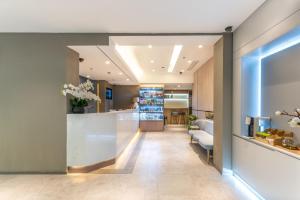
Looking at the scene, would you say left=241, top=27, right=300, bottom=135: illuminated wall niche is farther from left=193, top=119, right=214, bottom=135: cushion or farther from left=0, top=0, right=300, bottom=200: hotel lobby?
left=193, top=119, right=214, bottom=135: cushion

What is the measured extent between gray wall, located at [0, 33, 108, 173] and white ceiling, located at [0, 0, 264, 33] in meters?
0.27

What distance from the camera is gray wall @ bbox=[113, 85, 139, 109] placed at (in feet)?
40.3

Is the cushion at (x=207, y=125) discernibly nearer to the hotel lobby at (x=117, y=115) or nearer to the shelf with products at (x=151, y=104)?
the hotel lobby at (x=117, y=115)

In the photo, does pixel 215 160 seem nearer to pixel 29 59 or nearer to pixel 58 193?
pixel 58 193

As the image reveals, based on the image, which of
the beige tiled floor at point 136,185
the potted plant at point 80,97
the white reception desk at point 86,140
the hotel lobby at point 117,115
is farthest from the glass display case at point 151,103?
the potted plant at point 80,97

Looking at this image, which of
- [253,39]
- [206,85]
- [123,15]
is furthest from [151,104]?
[253,39]

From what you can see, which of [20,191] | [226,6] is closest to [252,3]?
[226,6]

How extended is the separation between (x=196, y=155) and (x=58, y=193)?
12.1ft

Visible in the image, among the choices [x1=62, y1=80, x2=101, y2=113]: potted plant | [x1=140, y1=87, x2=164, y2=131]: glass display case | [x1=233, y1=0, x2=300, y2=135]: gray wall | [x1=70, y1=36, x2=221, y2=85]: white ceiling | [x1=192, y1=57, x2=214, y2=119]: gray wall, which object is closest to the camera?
[x1=233, y1=0, x2=300, y2=135]: gray wall

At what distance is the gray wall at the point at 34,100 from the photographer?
4387mm

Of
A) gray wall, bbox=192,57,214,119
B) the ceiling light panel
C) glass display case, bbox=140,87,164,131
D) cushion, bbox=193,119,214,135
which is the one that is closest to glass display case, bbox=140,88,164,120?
glass display case, bbox=140,87,164,131

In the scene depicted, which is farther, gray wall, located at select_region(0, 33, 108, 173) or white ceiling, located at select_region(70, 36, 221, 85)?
white ceiling, located at select_region(70, 36, 221, 85)

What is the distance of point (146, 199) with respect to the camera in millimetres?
3248

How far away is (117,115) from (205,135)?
2.84 metres
